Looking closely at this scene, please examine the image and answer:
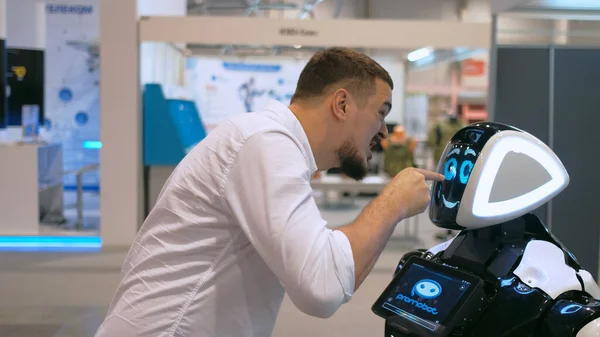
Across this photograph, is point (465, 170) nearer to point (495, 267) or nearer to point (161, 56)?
point (495, 267)

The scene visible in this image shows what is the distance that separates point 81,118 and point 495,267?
25.9ft

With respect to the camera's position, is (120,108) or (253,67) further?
(253,67)

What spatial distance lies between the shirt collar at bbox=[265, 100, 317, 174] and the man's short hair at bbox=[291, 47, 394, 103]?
7 cm

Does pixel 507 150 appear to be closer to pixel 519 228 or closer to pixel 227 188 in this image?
pixel 519 228

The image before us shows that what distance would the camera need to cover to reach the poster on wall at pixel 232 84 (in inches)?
405

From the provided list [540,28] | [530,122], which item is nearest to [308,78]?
[530,122]

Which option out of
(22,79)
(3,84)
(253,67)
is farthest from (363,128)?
(253,67)

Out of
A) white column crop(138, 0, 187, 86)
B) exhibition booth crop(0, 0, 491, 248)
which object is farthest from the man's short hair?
white column crop(138, 0, 187, 86)

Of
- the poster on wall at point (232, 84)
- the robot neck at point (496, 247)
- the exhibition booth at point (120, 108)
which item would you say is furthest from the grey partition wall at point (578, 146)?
the poster on wall at point (232, 84)

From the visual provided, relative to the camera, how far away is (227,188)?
3.54 ft

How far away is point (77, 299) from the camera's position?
495cm

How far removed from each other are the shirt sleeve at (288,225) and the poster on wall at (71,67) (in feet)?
25.9

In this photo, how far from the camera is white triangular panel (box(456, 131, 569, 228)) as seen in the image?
5.06ft

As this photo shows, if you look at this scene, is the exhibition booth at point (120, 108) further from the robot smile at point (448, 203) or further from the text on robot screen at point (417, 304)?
the text on robot screen at point (417, 304)
